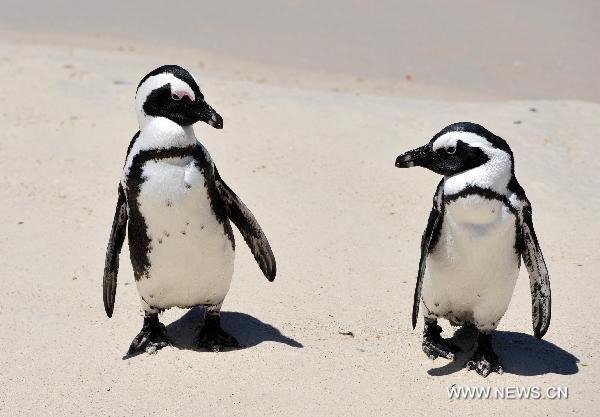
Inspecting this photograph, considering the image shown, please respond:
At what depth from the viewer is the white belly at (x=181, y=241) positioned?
3.79 metres

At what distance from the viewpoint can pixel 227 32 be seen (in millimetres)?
13203

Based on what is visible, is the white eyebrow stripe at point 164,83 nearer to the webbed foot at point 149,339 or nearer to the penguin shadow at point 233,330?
the webbed foot at point 149,339

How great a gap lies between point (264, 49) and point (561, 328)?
8.66m

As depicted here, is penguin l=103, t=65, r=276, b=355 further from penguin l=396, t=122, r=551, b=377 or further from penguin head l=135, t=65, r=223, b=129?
penguin l=396, t=122, r=551, b=377

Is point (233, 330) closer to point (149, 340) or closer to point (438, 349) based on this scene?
Answer: point (149, 340)

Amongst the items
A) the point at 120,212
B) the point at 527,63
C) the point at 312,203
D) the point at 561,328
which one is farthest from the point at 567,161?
the point at 527,63

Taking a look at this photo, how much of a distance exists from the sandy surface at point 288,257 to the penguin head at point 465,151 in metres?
0.93

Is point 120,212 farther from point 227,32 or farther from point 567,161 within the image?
point 227,32

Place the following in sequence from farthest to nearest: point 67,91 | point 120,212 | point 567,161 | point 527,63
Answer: point 527,63
point 67,91
point 567,161
point 120,212

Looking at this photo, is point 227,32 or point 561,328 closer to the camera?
point 561,328

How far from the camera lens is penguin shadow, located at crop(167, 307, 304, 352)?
4.29m

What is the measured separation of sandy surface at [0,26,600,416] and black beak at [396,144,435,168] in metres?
0.92

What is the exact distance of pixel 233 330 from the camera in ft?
14.6

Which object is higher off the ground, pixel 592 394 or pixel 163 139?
pixel 163 139
